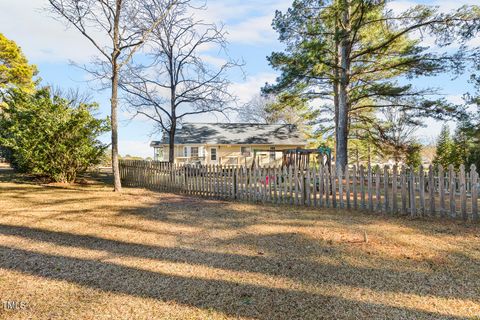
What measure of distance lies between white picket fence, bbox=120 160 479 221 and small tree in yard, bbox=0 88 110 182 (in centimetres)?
343

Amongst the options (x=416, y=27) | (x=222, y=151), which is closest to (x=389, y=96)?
(x=416, y=27)

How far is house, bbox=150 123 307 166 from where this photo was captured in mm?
29344

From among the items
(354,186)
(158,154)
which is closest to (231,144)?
(158,154)

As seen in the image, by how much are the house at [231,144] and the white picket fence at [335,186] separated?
15289mm

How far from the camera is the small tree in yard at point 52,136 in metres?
13.5

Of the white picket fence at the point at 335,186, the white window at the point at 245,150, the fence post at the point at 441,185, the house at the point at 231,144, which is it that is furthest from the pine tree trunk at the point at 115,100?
the white window at the point at 245,150

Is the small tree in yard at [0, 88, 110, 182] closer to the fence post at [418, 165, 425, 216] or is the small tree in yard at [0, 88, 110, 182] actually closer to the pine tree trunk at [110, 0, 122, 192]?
the pine tree trunk at [110, 0, 122, 192]

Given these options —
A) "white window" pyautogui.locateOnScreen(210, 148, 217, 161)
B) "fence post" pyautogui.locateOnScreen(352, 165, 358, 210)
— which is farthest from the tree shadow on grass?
"white window" pyautogui.locateOnScreen(210, 148, 217, 161)

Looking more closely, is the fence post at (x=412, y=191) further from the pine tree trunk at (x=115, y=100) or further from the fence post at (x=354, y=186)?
the pine tree trunk at (x=115, y=100)

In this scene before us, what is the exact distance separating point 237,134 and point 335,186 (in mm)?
23209

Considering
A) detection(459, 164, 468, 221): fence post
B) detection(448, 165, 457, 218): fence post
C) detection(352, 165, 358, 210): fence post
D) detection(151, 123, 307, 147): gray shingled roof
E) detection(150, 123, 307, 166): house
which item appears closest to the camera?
detection(459, 164, 468, 221): fence post

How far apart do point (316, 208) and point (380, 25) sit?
1056cm

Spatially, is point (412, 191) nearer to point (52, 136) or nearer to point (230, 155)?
point (52, 136)

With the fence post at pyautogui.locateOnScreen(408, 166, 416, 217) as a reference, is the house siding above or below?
above
